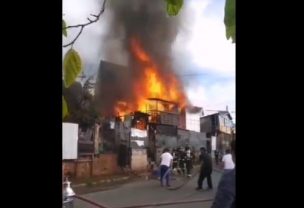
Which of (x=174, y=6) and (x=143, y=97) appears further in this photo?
(x=143, y=97)

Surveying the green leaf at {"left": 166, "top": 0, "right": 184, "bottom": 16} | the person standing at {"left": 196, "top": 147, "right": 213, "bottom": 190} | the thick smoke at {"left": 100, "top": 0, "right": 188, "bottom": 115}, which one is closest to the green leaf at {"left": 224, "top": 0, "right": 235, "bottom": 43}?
the green leaf at {"left": 166, "top": 0, "right": 184, "bottom": 16}

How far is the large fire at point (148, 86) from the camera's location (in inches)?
138

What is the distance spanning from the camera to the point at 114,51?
3463 millimetres

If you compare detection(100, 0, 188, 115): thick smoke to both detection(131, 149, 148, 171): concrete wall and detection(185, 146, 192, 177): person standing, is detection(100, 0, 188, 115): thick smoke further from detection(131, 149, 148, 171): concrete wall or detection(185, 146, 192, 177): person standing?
detection(185, 146, 192, 177): person standing

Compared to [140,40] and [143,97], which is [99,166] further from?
[140,40]

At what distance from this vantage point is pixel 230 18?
1.11 ft

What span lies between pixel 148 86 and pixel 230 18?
323 cm

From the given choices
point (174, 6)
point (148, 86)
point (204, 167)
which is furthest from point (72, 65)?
point (148, 86)

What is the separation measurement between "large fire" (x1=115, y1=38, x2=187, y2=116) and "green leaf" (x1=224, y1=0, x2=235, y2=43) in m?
3.09

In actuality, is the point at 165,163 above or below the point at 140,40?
below

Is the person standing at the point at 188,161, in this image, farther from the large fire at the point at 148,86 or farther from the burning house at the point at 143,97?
the large fire at the point at 148,86

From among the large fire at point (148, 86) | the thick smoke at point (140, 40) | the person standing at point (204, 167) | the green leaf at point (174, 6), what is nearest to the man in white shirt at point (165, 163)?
the person standing at point (204, 167)

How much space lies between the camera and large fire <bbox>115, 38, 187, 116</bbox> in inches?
138
